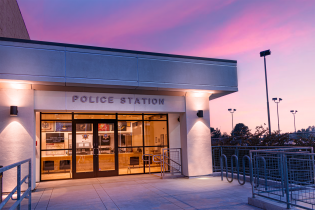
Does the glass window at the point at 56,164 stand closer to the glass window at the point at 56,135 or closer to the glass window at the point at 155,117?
the glass window at the point at 56,135

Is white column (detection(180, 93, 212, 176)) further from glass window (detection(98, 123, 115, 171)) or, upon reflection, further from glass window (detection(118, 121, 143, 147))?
glass window (detection(98, 123, 115, 171))

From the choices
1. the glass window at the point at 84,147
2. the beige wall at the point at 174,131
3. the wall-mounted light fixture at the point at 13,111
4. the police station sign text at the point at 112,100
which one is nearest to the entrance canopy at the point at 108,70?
the police station sign text at the point at 112,100

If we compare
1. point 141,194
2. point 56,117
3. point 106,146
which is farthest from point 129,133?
point 141,194

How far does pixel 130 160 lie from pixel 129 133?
1.21 meters

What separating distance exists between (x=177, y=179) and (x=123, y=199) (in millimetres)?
3619

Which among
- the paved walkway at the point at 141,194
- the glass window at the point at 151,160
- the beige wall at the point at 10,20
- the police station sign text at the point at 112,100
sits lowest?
the paved walkway at the point at 141,194

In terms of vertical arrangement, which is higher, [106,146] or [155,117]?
[155,117]

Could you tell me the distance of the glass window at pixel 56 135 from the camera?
10523mm

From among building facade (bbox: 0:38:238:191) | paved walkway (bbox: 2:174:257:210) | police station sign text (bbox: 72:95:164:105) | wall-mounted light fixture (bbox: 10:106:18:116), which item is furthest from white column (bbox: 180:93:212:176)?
wall-mounted light fixture (bbox: 10:106:18:116)

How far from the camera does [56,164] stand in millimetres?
10477

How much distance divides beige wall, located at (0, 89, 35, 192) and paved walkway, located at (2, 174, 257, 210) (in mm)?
1210

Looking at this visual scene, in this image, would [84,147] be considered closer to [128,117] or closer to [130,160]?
[130,160]

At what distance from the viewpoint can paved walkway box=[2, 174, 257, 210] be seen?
6.40 metres

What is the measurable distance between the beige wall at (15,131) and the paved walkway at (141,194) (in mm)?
1210
